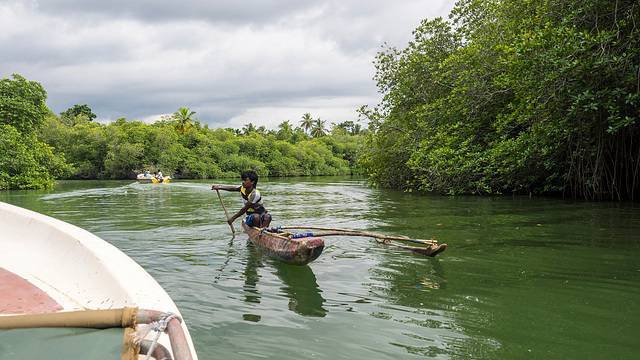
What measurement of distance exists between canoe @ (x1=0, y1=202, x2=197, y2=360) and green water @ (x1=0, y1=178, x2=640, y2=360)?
41.4 inches

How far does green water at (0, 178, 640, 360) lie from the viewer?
10.8 ft

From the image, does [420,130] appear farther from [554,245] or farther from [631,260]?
[631,260]

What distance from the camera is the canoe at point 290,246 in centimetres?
541

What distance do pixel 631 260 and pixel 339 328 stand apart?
471cm

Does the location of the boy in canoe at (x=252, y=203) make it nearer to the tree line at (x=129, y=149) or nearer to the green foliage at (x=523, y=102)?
the green foliage at (x=523, y=102)

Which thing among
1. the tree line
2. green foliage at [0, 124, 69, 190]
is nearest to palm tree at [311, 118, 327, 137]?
the tree line

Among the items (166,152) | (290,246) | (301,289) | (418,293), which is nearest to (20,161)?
(290,246)

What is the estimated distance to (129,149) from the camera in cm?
5050

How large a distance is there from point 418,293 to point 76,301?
→ 3419mm

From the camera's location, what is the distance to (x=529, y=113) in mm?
11898

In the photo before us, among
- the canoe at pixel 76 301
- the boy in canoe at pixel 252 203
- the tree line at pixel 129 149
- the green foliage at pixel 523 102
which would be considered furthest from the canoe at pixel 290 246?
the tree line at pixel 129 149

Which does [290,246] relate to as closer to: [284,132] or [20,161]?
[20,161]

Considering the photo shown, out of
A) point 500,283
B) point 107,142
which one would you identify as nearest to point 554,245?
point 500,283

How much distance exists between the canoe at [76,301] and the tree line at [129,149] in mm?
20445
